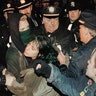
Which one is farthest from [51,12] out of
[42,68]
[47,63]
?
[42,68]

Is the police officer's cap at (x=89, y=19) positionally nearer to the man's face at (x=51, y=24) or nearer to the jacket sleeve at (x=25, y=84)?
Result: the jacket sleeve at (x=25, y=84)

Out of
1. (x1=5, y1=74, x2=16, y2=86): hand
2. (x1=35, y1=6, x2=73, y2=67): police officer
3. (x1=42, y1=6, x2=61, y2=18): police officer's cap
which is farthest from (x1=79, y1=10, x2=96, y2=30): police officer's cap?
(x1=42, y1=6, x2=61, y2=18): police officer's cap

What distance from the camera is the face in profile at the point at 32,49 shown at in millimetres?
4211

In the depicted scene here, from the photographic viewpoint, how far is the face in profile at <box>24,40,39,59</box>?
4211 mm

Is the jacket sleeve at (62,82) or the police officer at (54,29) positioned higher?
the jacket sleeve at (62,82)

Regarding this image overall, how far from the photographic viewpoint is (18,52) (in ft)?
14.8

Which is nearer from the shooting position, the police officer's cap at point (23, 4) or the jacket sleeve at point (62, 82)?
the jacket sleeve at point (62, 82)

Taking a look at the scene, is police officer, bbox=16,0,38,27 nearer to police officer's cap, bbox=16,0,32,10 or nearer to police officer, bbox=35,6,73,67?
police officer's cap, bbox=16,0,32,10

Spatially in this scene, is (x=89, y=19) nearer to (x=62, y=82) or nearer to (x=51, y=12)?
(x=62, y=82)

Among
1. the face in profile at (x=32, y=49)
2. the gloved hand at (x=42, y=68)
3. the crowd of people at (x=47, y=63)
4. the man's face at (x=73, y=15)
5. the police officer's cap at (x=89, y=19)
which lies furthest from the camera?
the man's face at (x=73, y=15)

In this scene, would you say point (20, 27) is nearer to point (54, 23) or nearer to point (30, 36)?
point (30, 36)

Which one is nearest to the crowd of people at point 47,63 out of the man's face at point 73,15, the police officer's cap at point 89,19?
the police officer's cap at point 89,19

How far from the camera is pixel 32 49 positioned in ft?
13.9

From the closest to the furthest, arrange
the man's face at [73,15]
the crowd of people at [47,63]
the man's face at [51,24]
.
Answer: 1. the crowd of people at [47,63]
2. the man's face at [51,24]
3. the man's face at [73,15]
